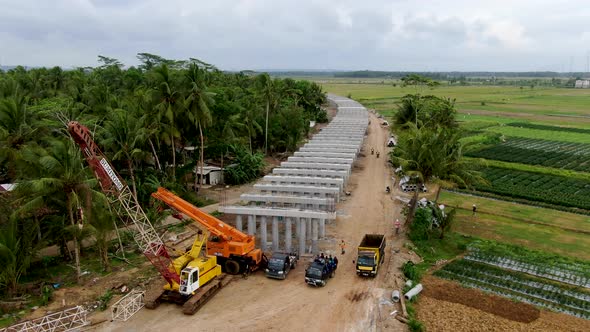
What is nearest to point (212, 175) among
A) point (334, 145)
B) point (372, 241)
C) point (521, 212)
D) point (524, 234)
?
point (334, 145)

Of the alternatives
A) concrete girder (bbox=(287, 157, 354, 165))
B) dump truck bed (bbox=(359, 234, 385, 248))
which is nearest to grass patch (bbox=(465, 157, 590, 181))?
concrete girder (bbox=(287, 157, 354, 165))

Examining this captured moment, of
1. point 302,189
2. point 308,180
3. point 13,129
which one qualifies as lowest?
point 302,189

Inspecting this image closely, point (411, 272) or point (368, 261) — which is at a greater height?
point (368, 261)

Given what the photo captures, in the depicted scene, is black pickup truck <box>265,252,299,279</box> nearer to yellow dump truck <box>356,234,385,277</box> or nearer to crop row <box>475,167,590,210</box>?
yellow dump truck <box>356,234,385,277</box>

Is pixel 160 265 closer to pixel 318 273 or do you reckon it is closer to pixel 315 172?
pixel 318 273

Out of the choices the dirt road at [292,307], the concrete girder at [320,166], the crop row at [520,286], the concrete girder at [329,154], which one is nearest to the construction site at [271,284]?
the dirt road at [292,307]

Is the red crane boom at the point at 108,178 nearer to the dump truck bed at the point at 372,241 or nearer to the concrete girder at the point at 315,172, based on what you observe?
the dump truck bed at the point at 372,241

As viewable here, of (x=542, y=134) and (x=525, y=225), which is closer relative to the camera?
(x=525, y=225)
